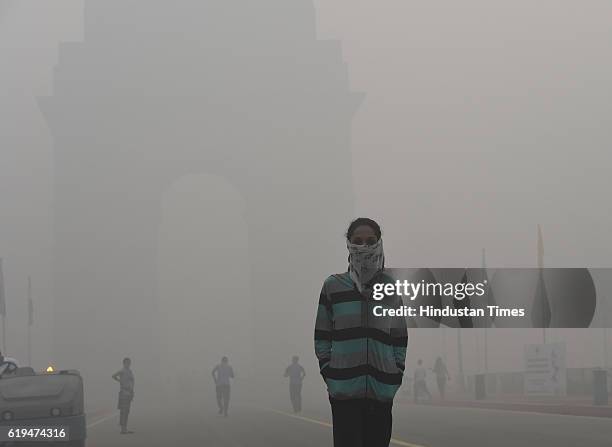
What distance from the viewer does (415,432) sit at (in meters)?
18.1

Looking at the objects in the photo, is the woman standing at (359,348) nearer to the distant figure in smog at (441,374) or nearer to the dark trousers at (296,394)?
the dark trousers at (296,394)

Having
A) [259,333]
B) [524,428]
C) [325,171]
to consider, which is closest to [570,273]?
[524,428]

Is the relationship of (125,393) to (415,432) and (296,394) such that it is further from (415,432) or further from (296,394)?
(296,394)

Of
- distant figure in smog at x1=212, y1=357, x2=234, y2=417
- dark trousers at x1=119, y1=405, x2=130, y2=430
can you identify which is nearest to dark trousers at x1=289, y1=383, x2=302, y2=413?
A: distant figure in smog at x1=212, y1=357, x2=234, y2=417

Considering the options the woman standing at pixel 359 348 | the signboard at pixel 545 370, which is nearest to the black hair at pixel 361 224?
the woman standing at pixel 359 348

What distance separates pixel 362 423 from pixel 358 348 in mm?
386

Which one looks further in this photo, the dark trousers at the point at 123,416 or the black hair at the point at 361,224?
the dark trousers at the point at 123,416

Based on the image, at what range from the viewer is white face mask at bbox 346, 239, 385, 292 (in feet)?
17.2

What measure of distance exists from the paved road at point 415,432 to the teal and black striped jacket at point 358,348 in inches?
361

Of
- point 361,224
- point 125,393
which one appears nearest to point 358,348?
point 361,224

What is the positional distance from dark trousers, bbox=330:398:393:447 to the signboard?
23.4 m

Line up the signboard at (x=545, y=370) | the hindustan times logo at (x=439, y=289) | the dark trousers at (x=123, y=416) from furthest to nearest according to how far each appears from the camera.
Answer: the signboard at (x=545, y=370) < the dark trousers at (x=123, y=416) < the hindustan times logo at (x=439, y=289)

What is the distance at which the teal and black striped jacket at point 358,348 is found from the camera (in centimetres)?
534

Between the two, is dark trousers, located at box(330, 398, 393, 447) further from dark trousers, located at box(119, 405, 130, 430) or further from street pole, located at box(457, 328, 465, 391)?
street pole, located at box(457, 328, 465, 391)
